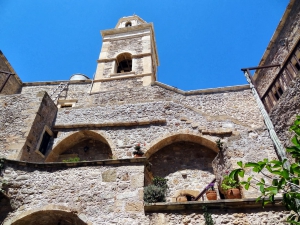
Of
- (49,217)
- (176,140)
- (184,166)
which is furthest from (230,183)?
(176,140)

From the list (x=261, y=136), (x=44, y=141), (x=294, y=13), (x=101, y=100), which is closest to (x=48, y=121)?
(x=44, y=141)

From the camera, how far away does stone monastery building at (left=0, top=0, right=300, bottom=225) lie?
16.8 ft

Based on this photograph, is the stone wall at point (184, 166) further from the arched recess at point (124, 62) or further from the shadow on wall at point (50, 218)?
the arched recess at point (124, 62)

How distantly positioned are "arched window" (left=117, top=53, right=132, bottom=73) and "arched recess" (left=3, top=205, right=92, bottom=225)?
1298 cm

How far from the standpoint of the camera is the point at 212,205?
488 centimetres

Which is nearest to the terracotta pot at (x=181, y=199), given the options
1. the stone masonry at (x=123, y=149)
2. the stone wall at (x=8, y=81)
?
the stone masonry at (x=123, y=149)

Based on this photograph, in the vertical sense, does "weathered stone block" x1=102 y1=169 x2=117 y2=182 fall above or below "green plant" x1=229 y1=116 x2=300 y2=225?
above

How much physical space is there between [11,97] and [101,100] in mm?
4010

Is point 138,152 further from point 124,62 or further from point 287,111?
point 124,62

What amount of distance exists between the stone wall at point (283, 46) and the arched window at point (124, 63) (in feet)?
29.4

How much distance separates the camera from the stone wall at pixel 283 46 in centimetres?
988

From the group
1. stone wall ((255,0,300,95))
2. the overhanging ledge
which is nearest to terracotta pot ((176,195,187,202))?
the overhanging ledge

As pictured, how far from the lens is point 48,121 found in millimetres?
10047

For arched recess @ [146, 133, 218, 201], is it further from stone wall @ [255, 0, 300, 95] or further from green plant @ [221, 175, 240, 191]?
stone wall @ [255, 0, 300, 95]
